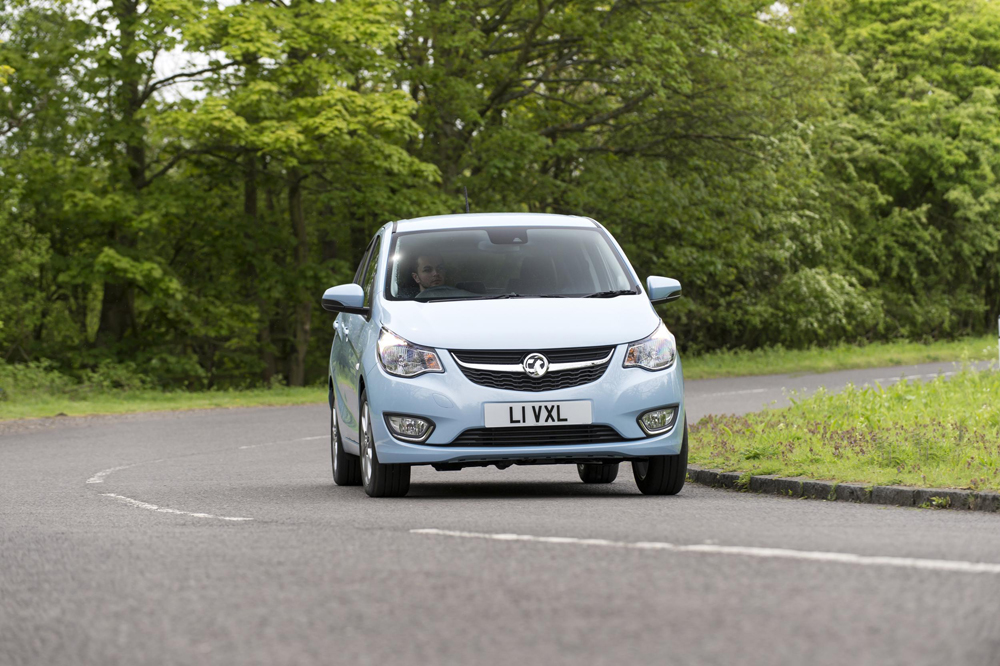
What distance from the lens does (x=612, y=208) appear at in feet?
112

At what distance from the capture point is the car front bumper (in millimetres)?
9250

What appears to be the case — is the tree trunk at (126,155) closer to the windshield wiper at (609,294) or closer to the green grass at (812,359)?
the green grass at (812,359)

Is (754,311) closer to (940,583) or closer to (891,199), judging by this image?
(891,199)

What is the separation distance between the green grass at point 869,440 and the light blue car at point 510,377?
1417 mm

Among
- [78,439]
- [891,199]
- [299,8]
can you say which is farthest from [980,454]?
[891,199]

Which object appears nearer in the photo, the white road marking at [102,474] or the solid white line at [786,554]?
the solid white line at [786,554]

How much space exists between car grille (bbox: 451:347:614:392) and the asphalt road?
0.78 metres

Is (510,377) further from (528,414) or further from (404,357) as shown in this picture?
(404,357)

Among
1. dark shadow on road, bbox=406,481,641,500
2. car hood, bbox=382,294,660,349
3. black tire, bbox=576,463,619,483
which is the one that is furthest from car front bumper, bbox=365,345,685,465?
black tire, bbox=576,463,619,483

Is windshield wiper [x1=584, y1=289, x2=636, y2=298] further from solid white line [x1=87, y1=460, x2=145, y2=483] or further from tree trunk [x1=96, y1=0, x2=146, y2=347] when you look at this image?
tree trunk [x1=96, y1=0, x2=146, y2=347]

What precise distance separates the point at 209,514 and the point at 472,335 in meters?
2.05

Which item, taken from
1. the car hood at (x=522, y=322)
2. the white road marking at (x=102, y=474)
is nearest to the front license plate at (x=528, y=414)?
the car hood at (x=522, y=322)

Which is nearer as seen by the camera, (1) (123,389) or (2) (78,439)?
(2) (78,439)

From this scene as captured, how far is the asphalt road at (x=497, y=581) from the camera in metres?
4.64
